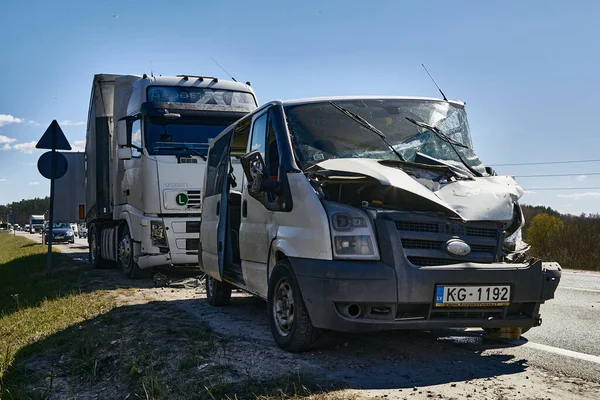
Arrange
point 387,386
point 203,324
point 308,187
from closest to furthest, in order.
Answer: point 387,386
point 308,187
point 203,324

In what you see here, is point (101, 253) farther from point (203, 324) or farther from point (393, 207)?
point (393, 207)

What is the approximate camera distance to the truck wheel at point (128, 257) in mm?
12309

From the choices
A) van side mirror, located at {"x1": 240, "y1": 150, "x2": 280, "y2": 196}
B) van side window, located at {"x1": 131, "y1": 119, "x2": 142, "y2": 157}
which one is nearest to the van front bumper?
van side mirror, located at {"x1": 240, "y1": 150, "x2": 280, "y2": 196}

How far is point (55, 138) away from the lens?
13.8m

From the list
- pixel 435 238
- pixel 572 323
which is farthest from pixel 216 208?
pixel 572 323

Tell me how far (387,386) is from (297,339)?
97cm

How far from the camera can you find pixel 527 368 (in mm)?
4852

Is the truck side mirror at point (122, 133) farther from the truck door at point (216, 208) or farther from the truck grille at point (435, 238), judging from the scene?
the truck grille at point (435, 238)

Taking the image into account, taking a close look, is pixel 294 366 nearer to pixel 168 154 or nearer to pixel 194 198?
pixel 194 198

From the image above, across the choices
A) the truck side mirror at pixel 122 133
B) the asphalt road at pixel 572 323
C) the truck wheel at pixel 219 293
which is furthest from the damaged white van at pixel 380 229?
the truck side mirror at pixel 122 133

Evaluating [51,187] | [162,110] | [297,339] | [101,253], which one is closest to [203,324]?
[297,339]

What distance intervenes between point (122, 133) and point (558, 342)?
8293mm

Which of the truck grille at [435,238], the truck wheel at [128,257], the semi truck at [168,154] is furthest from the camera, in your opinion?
the truck wheel at [128,257]

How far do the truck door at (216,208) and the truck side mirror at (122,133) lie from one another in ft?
11.8
